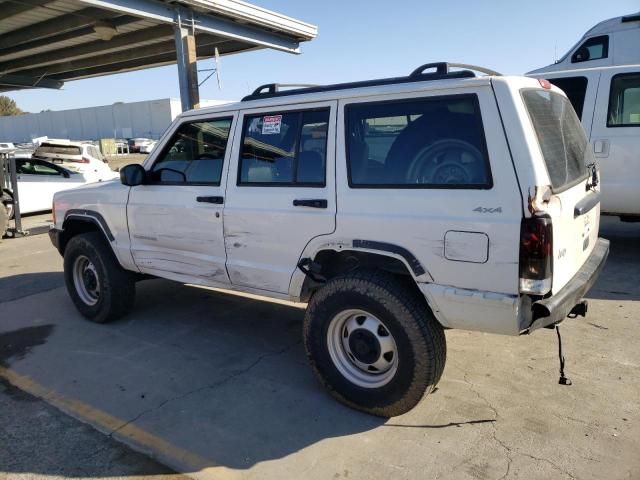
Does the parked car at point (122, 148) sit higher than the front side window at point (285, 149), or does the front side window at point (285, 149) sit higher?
the parked car at point (122, 148)

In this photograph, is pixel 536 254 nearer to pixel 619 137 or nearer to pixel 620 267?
pixel 620 267

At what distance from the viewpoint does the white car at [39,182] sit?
12133 mm

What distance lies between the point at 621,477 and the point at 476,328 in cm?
99

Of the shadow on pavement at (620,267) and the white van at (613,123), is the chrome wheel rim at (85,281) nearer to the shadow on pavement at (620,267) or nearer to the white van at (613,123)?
the shadow on pavement at (620,267)

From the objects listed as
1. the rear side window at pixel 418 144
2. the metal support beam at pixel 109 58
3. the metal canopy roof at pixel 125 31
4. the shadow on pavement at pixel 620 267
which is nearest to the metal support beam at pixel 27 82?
the metal support beam at pixel 109 58

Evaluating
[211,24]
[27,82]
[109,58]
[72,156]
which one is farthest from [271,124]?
[27,82]

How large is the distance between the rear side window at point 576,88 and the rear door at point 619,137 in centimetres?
19

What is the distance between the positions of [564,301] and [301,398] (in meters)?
1.77

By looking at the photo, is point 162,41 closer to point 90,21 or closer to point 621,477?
point 90,21

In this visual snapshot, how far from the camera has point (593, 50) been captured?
9320mm

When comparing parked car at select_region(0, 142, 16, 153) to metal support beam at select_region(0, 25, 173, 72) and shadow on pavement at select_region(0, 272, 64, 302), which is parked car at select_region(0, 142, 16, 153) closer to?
metal support beam at select_region(0, 25, 173, 72)

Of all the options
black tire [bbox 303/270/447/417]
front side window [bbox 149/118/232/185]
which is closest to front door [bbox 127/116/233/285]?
front side window [bbox 149/118/232/185]

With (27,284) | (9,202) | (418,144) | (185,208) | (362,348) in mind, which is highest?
(418,144)

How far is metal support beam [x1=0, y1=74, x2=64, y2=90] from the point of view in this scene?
67.7ft
